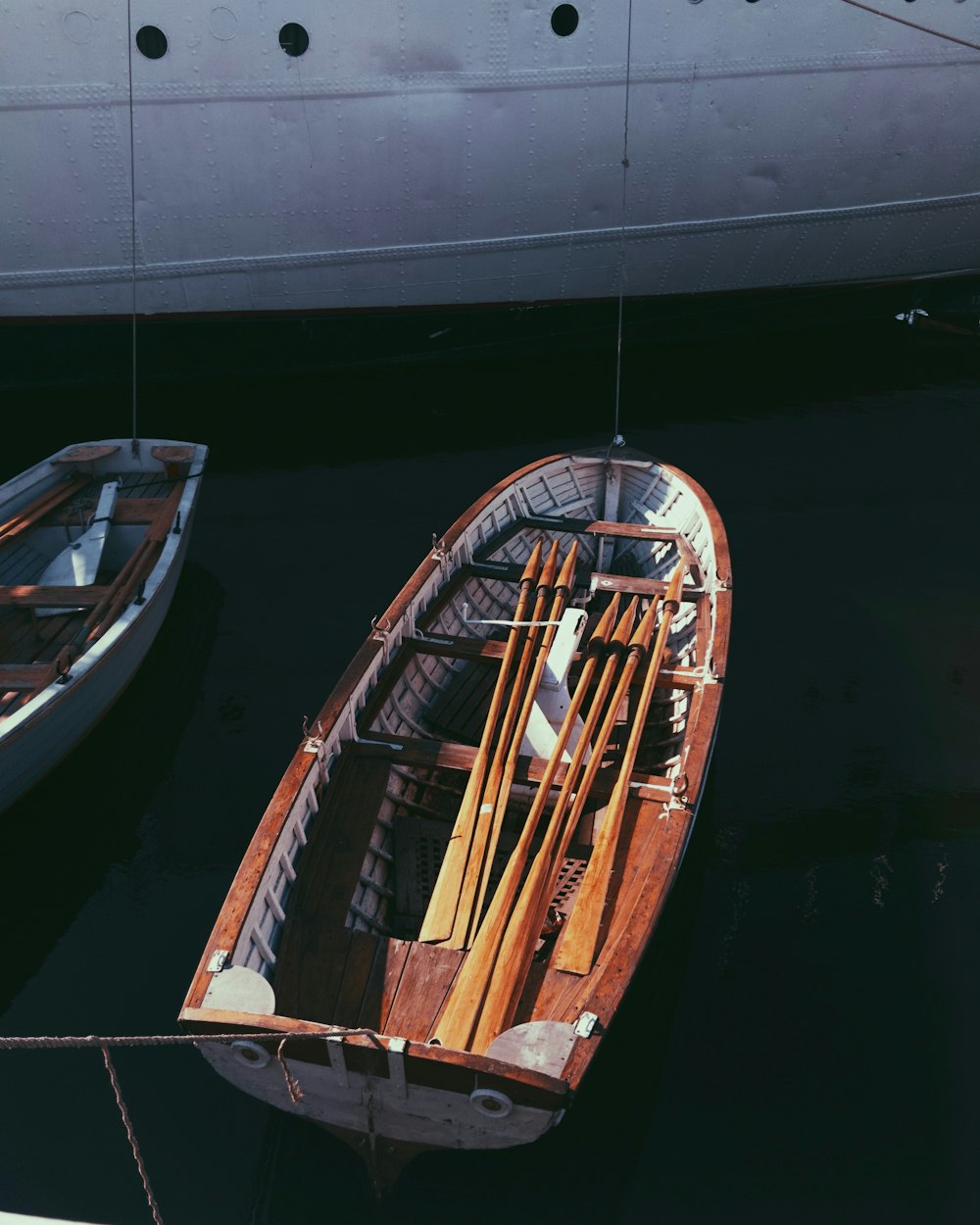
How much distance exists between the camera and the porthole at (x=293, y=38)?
16188 mm

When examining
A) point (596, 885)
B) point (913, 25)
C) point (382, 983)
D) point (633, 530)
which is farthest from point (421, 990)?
point (913, 25)

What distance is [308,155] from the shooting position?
56.2ft

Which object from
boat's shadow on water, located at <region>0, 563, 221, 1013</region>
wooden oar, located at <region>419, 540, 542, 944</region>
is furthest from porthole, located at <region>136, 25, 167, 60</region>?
wooden oar, located at <region>419, 540, 542, 944</region>

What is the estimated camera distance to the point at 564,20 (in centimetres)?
1664

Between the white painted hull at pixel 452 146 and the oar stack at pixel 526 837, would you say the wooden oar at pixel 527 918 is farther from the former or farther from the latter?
the white painted hull at pixel 452 146

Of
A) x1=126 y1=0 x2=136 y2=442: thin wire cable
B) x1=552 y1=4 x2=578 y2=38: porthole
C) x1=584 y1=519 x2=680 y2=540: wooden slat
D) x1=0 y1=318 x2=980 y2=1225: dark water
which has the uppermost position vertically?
x1=552 y1=4 x2=578 y2=38: porthole

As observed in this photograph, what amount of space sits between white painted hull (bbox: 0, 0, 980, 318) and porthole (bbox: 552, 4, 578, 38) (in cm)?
8

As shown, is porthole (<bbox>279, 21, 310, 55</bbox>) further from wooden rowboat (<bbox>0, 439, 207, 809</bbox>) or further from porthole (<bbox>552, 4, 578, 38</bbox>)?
wooden rowboat (<bbox>0, 439, 207, 809</bbox>)

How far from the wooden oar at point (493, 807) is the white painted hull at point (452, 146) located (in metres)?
A: 9.96

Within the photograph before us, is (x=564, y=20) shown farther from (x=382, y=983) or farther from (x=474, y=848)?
(x=382, y=983)

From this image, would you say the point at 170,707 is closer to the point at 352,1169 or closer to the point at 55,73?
the point at 352,1169

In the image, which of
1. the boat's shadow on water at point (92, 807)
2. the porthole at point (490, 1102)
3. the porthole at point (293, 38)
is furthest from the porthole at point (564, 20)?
the porthole at point (490, 1102)

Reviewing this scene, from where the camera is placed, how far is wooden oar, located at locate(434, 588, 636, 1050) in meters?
7.01

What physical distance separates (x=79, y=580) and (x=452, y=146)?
9548mm
